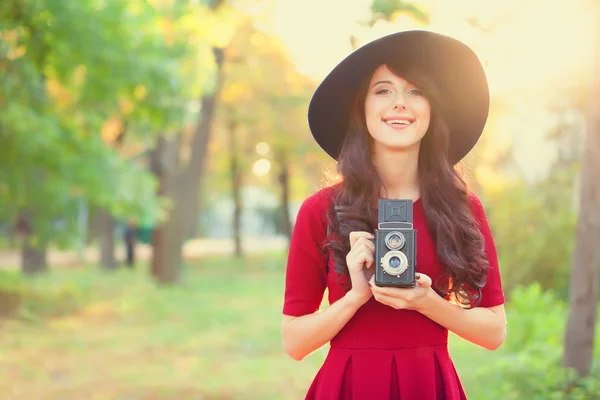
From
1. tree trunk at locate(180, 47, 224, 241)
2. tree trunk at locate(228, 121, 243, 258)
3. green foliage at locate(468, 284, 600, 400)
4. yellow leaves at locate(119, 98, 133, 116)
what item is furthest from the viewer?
tree trunk at locate(228, 121, 243, 258)

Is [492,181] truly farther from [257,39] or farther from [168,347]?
[257,39]

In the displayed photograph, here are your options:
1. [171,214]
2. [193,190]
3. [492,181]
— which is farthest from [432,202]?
[193,190]

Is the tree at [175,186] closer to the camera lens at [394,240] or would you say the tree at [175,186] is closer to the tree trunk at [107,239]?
the tree trunk at [107,239]

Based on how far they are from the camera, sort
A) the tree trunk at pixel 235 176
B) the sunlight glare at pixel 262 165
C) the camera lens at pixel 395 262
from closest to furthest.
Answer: the camera lens at pixel 395 262 → the tree trunk at pixel 235 176 → the sunlight glare at pixel 262 165

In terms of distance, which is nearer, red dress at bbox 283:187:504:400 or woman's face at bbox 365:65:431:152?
red dress at bbox 283:187:504:400

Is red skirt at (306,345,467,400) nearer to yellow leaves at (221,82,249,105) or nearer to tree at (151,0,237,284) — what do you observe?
tree at (151,0,237,284)

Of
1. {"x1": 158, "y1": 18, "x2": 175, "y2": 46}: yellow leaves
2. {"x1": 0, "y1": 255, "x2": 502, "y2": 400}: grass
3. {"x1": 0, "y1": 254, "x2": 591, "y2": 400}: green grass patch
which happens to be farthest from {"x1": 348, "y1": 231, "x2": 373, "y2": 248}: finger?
{"x1": 158, "y1": 18, "x2": 175, "y2": 46}: yellow leaves

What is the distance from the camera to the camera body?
2268 millimetres

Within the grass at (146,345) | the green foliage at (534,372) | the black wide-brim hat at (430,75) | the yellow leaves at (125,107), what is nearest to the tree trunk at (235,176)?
the grass at (146,345)

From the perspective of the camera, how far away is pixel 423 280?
2301 mm

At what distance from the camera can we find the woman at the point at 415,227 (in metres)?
2.48

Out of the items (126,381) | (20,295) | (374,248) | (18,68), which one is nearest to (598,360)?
(126,381)

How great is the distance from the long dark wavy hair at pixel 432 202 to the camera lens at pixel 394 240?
211 millimetres

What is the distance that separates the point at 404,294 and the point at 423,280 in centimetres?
7
